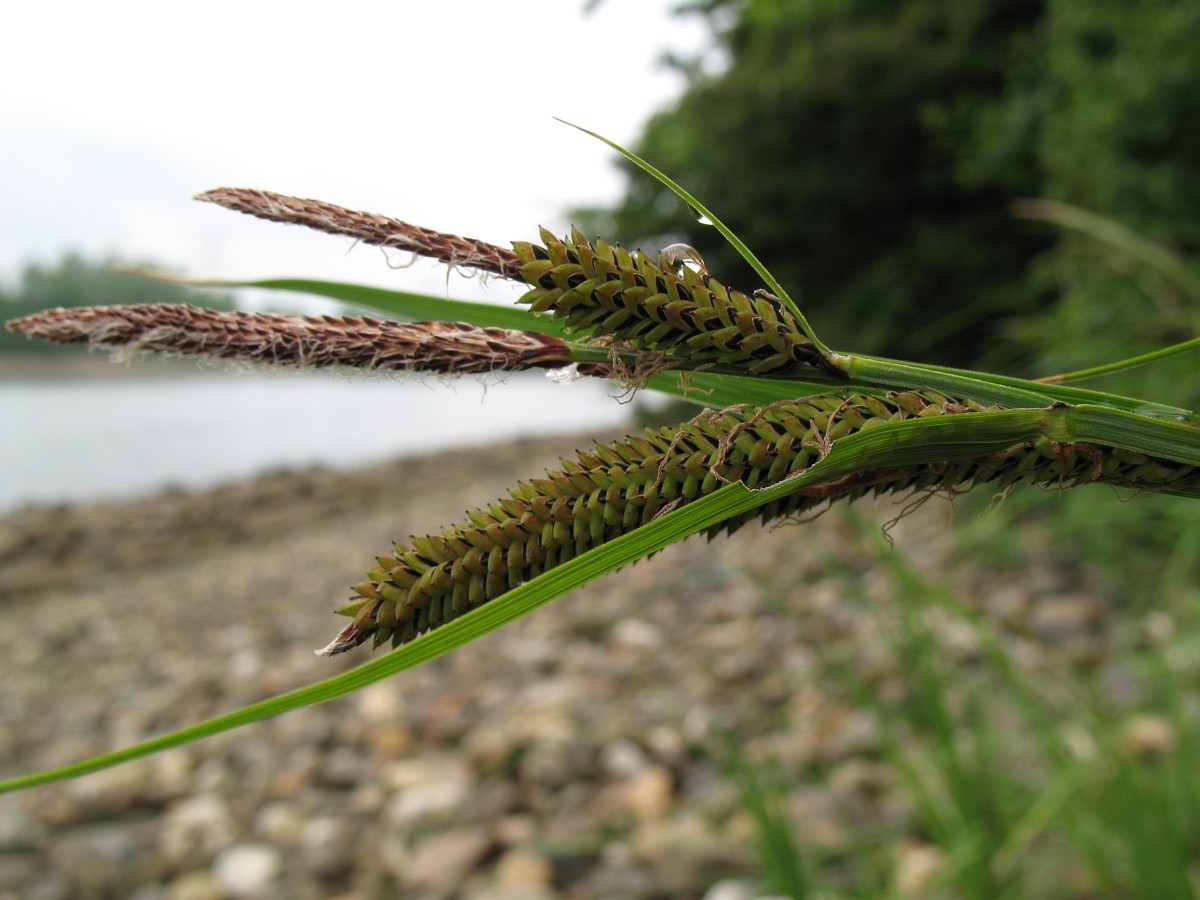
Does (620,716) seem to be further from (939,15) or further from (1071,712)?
(939,15)

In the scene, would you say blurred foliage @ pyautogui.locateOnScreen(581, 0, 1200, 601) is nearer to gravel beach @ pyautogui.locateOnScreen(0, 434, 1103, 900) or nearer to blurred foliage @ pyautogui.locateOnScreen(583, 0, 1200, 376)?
blurred foliage @ pyautogui.locateOnScreen(583, 0, 1200, 376)

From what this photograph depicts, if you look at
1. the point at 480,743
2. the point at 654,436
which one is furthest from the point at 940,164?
the point at 654,436

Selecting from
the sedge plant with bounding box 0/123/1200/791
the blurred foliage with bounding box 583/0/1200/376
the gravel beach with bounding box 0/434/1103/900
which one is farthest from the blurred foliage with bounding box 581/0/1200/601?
the sedge plant with bounding box 0/123/1200/791

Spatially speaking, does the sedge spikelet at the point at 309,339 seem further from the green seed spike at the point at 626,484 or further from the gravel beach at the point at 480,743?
the gravel beach at the point at 480,743

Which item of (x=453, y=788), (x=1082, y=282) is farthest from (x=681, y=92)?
(x=453, y=788)

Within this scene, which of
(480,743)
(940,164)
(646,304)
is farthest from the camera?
(940,164)

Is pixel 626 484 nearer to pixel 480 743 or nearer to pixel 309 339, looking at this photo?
pixel 309 339

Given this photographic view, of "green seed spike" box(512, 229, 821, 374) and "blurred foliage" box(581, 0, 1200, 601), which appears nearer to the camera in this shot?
"green seed spike" box(512, 229, 821, 374)

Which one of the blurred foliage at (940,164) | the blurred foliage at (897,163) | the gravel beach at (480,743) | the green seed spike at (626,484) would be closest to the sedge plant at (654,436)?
the green seed spike at (626,484)
